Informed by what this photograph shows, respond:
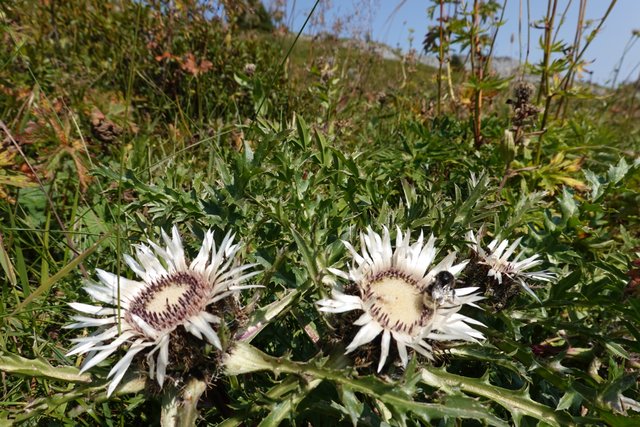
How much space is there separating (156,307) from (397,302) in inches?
22.8

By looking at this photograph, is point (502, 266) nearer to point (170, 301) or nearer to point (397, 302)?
point (397, 302)

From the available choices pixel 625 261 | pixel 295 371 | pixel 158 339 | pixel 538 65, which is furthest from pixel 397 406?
pixel 538 65

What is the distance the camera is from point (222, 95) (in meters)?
3.19

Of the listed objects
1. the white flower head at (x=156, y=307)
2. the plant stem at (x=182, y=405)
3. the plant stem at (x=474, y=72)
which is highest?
the plant stem at (x=474, y=72)

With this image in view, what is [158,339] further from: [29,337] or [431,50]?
[431,50]

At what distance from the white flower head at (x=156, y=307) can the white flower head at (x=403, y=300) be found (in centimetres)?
26

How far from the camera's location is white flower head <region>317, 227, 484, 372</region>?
93 cm

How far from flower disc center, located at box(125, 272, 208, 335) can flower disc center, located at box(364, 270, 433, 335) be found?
40 cm

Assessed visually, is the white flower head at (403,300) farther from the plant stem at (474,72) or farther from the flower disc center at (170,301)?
the plant stem at (474,72)

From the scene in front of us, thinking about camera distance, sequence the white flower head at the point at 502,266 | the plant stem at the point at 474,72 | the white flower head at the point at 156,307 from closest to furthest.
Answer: the white flower head at the point at 156,307, the white flower head at the point at 502,266, the plant stem at the point at 474,72

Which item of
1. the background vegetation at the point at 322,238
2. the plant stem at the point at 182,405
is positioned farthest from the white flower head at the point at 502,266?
the plant stem at the point at 182,405

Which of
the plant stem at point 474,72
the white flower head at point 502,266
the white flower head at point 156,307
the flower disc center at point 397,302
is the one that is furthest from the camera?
the plant stem at point 474,72

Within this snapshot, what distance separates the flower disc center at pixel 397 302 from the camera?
0.97 m

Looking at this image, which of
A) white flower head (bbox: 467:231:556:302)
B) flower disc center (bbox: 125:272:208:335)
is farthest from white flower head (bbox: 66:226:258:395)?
white flower head (bbox: 467:231:556:302)
